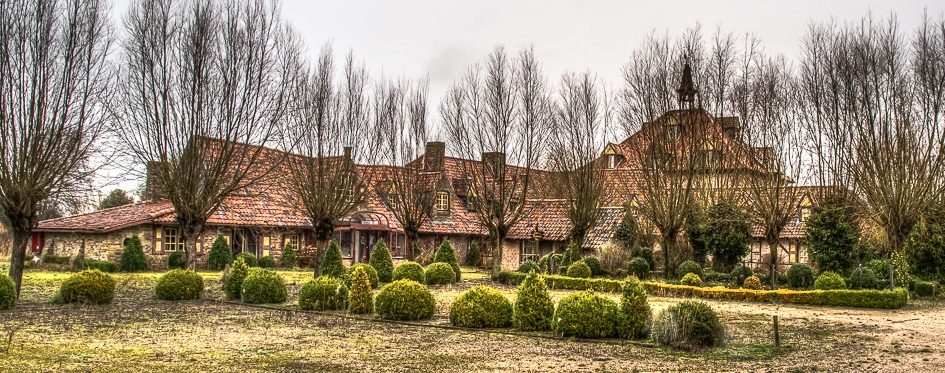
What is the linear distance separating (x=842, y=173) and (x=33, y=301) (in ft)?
85.3

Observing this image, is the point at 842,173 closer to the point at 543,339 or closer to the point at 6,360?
the point at 543,339

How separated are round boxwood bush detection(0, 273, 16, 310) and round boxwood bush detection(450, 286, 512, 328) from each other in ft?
34.1

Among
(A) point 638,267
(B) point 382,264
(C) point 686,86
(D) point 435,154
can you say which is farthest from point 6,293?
(D) point 435,154

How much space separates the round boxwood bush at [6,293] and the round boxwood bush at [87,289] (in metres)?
1.46

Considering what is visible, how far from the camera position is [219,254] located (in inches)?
1387

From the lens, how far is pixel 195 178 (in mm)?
25094

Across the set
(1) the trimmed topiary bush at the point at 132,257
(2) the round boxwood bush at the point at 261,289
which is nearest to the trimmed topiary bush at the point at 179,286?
(2) the round boxwood bush at the point at 261,289

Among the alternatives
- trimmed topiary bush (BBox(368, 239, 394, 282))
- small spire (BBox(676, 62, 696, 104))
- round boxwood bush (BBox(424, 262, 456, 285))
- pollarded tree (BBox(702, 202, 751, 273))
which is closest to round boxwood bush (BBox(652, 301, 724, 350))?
round boxwood bush (BBox(424, 262, 456, 285))

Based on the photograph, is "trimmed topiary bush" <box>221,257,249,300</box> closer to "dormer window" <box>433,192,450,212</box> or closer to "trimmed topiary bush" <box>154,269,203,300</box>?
"trimmed topiary bush" <box>154,269,203,300</box>

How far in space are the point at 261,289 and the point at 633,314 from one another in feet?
35.2

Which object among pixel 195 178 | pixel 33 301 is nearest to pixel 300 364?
pixel 33 301

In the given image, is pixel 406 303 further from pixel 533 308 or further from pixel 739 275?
pixel 739 275

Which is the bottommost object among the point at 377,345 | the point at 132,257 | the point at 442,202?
the point at 377,345

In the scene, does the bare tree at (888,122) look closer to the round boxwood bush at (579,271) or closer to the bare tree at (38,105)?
the round boxwood bush at (579,271)
